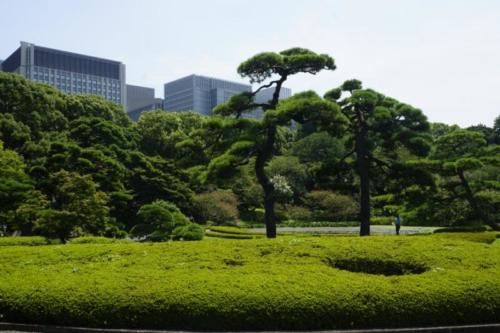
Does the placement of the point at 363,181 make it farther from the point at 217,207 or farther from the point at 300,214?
the point at 300,214

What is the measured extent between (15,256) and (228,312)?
5636 millimetres

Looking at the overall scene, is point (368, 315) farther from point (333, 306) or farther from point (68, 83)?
point (68, 83)

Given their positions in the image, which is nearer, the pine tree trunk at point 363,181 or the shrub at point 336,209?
the pine tree trunk at point 363,181

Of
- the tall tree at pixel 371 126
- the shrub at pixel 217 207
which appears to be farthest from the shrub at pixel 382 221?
the tall tree at pixel 371 126

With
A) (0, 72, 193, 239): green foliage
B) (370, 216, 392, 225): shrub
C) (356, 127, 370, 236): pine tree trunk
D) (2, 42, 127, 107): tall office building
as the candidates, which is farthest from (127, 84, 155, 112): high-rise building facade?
(356, 127, 370, 236): pine tree trunk

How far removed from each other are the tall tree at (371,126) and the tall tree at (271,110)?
3.47 meters

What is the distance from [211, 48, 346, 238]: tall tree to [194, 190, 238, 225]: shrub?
54.7 feet

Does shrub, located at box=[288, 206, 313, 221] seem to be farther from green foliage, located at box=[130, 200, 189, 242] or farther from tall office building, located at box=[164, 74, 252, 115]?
tall office building, located at box=[164, 74, 252, 115]

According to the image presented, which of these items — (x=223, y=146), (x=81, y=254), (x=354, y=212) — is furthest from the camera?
(x=354, y=212)

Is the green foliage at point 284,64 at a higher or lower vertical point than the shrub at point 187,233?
higher

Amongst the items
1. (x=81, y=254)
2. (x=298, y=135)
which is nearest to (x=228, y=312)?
(x=81, y=254)

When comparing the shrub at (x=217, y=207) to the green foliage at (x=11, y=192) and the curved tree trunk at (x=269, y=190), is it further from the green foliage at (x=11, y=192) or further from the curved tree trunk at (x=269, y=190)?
the curved tree trunk at (x=269, y=190)

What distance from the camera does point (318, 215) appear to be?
1567 inches

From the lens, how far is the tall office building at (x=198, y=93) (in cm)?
12862
